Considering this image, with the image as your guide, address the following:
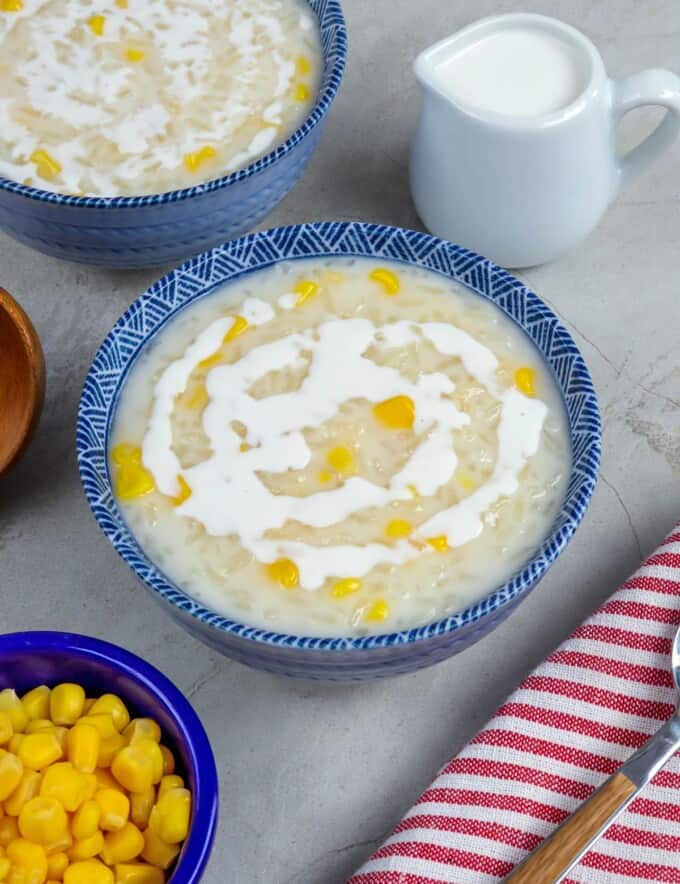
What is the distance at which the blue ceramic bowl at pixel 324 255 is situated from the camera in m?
1.71

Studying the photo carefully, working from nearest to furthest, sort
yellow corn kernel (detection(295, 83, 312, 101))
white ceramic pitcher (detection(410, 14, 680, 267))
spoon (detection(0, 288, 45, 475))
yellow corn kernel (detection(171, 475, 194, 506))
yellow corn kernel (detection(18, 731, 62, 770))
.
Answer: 1. yellow corn kernel (detection(18, 731, 62, 770))
2. yellow corn kernel (detection(171, 475, 194, 506))
3. spoon (detection(0, 288, 45, 475))
4. white ceramic pitcher (detection(410, 14, 680, 267))
5. yellow corn kernel (detection(295, 83, 312, 101))

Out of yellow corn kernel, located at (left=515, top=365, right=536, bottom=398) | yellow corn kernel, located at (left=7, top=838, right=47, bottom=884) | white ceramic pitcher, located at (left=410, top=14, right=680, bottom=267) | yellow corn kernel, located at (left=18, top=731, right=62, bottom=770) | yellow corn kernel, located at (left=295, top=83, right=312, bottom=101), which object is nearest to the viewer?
yellow corn kernel, located at (left=7, top=838, right=47, bottom=884)

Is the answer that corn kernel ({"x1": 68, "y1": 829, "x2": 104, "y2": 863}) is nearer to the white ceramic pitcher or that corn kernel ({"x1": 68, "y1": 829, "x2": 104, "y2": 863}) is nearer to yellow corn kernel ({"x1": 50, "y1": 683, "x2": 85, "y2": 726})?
yellow corn kernel ({"x1": 50, "y1": 683, "x2": 85, "y2": 726})

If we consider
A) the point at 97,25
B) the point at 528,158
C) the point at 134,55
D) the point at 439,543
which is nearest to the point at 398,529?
the point at 439,543

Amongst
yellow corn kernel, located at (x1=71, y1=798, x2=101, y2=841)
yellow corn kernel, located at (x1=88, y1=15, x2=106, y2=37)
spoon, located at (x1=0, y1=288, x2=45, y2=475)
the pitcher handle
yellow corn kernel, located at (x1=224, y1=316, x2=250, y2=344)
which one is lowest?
yellow corn kernel, located at (x1=71, y1=798, x2=101, y2=841)

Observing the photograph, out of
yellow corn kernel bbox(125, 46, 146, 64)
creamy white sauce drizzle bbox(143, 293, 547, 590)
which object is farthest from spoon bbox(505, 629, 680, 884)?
yellow corn kernel bbox(125, 46, 146, 64)

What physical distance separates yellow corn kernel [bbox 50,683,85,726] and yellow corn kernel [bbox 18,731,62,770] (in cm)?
→ 6

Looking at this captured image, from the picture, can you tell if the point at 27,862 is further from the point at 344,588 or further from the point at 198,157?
the point at 198,157

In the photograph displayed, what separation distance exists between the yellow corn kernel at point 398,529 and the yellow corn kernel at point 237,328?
0.43m

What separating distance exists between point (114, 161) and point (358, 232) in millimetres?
487

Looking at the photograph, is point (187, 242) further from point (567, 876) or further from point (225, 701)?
point (567, 876)

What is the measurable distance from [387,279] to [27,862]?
1046mm

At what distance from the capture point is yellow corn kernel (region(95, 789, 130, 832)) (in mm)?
1730

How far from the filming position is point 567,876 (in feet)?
5.81
